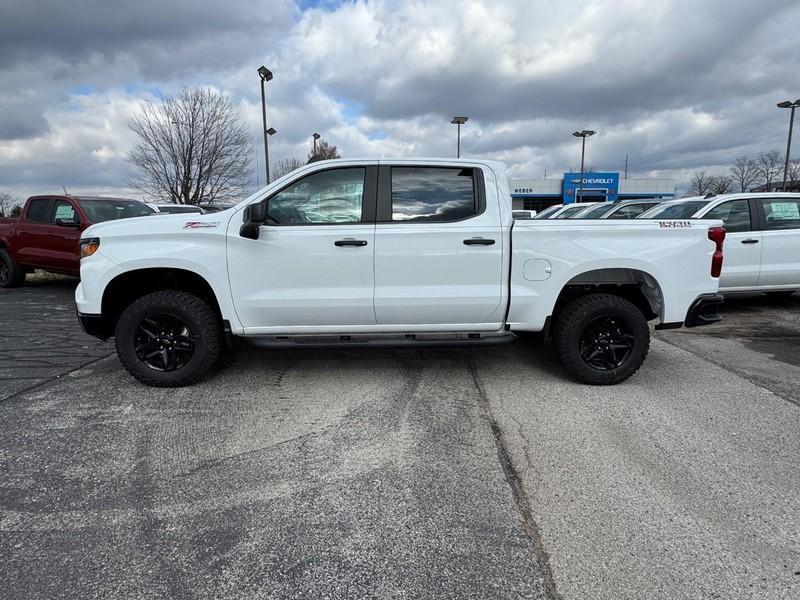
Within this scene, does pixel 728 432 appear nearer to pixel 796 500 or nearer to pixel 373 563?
pixel 796 500

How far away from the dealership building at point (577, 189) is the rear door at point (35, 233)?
47.2 metres

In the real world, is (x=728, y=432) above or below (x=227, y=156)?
below

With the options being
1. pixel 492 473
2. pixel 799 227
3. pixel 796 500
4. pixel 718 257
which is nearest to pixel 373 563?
pixel 492 473

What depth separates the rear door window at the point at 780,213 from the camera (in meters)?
7.10

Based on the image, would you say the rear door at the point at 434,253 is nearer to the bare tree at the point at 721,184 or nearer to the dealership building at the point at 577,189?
the dealership building at the point at 577,189

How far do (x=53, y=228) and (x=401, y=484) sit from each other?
9107mm

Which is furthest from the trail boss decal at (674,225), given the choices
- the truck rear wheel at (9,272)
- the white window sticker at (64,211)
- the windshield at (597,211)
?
the truck rear wheel at (9,272)

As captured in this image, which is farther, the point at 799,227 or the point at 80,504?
the point at 799,227

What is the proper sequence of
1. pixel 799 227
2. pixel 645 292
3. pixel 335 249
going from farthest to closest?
pixel 799 227, pixel 645 292, pixel 335 249

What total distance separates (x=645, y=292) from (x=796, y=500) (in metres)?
2.21

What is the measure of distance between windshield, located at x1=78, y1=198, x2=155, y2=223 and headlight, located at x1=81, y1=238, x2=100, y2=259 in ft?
16.0

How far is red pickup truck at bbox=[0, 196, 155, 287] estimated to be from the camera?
8.59m

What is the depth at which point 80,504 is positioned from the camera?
8.59ft

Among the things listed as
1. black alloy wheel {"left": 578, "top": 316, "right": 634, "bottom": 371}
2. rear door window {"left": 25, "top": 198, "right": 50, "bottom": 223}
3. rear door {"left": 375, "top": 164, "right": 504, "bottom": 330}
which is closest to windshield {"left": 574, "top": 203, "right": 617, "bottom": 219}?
black alloy wheel {"left": 578, "top": 316, "right": 634, "bottom": 371}
